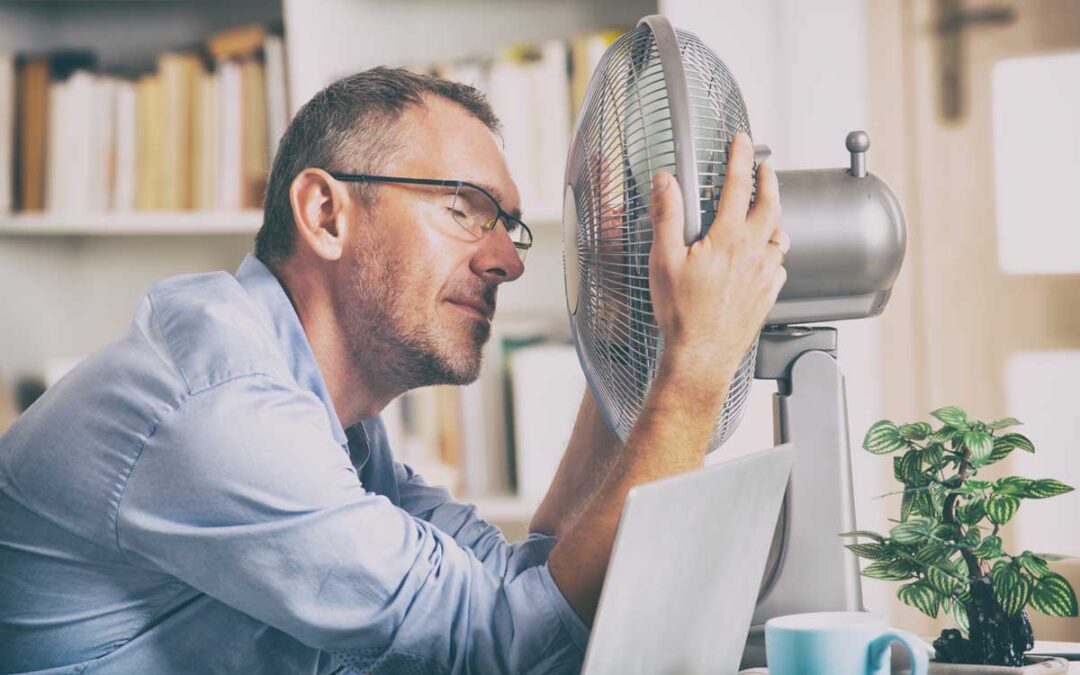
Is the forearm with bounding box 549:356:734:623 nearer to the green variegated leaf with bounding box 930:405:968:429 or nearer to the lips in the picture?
the green variegated leaf with bounding box 930:405:968:429

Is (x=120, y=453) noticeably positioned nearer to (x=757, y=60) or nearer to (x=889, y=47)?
(x=757, y=60)

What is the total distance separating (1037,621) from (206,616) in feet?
5.67

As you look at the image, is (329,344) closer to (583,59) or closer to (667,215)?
(667,215)

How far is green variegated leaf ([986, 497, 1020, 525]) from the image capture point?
32.2 inches

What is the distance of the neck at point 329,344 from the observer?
3.87 ft

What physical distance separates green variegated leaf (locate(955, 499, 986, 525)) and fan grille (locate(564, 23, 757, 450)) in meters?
0.19

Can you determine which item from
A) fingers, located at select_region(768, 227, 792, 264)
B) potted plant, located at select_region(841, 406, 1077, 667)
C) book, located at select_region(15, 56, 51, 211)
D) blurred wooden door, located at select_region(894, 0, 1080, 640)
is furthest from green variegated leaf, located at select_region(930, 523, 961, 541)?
book, located at select_region(15, 56, 51, 211)

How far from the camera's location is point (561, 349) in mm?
2164

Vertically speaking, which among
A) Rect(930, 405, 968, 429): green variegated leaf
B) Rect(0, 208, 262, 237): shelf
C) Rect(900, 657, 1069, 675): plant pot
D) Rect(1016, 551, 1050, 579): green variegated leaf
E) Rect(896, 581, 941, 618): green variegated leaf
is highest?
Rect(0, 208, 262, 237): shelf

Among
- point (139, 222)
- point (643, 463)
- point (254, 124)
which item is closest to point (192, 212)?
point (139, 222)

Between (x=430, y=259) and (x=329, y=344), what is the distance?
5.8 inches

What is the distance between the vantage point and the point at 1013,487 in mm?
827

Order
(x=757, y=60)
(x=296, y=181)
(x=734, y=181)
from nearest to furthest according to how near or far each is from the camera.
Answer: (x=734, y=181) < (x=296, y=181) < (x=757, y=60)

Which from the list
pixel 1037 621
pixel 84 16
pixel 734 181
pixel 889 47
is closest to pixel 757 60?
pixel 889 47
